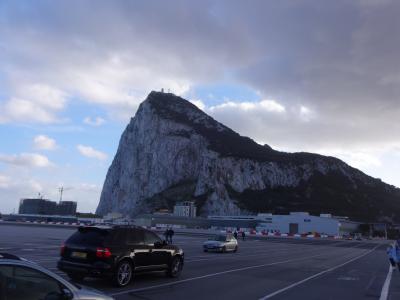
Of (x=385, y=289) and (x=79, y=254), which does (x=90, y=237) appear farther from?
(x=385, y=289)

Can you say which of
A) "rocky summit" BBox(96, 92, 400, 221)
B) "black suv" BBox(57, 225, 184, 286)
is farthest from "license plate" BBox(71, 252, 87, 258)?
"rocky summit" BBox(96, 92, 400, 221)

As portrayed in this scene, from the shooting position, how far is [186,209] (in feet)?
538

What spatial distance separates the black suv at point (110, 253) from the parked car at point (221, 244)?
16.5 m

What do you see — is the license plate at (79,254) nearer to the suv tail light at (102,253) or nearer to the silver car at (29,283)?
the suv tail light at (102,253)

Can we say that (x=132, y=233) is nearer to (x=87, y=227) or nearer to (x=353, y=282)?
(x=87, y=227)

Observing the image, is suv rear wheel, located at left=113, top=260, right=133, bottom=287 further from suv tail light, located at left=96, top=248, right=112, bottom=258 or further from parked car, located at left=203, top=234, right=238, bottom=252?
parked car, located at left=203, top=234, right=238, bottom=252

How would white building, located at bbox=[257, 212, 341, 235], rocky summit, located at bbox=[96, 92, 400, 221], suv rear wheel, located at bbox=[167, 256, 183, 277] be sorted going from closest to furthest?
1. suv rear wheel, located at bbox=[167, 256, 183, 277]
2. white building, located at bbox=[257, 212, 341, 235]
3. rocky summit, located at bbox=[96, 92, 400, 221]

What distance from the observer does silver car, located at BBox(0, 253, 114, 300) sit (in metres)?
5.44

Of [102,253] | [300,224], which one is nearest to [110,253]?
[102,253]

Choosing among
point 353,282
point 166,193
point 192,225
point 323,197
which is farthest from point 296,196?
point 353,282

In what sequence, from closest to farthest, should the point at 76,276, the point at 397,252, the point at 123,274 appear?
the point at 76,276 → the point at 123,274 → the point at 397,252

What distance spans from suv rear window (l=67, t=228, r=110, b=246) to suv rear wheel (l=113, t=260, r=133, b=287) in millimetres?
821

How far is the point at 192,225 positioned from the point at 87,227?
128 metres

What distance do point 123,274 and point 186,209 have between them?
15200 cm
